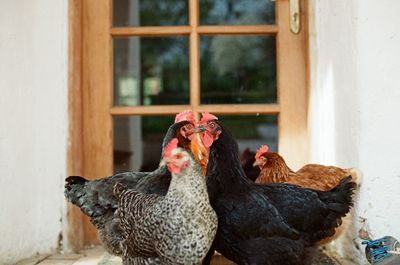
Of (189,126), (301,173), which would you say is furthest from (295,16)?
(189,126)

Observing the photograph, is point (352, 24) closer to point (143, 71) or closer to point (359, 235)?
point (359, 235)

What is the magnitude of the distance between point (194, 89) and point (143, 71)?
14.5 inches

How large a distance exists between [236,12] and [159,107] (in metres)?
0.73

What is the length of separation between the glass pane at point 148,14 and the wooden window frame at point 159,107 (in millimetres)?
55

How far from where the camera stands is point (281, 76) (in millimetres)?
3037

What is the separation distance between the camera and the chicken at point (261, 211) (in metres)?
2.25

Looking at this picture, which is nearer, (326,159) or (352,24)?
(352,24)

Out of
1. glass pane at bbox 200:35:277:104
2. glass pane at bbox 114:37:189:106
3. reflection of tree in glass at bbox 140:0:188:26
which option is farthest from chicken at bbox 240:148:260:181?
reflection of tree in glass at bbox 140:0:188:26

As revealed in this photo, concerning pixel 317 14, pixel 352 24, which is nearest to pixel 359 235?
pixel 352 24

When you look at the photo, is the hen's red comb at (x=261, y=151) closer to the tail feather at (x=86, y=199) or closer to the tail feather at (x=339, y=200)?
the tail feather at (x=339, y=200)

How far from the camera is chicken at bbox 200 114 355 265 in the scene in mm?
2250

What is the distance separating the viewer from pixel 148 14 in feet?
10.2

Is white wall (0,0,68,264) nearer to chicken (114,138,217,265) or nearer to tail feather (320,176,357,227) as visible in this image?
chicken (114,138,217,265)

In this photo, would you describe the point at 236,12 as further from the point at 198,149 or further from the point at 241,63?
the point at 198,149
